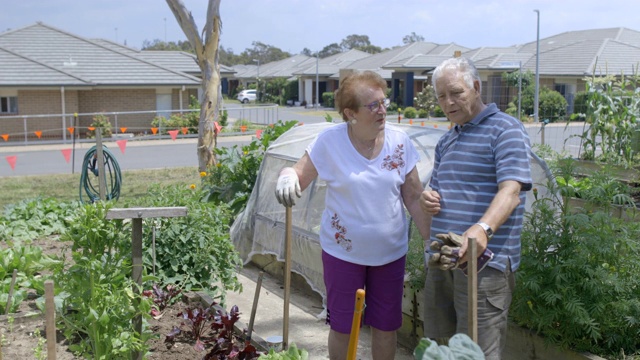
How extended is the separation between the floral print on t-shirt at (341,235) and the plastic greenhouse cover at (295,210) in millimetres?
1752

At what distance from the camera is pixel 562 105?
33.6 meters

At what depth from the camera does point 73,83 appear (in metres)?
26.0

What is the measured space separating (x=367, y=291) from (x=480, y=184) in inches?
35.6

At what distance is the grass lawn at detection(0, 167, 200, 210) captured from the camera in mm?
12297

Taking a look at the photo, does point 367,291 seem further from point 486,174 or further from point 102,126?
point 102,126

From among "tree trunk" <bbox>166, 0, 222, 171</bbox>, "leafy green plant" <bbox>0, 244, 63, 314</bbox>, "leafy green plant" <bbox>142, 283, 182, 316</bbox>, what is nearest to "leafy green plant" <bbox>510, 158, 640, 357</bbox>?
"leafy green plant" <bbox>142, 283, 182, 316</bbox>

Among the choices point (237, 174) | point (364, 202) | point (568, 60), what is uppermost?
point (568, 60)

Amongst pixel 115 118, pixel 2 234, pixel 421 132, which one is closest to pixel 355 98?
pixel 421 132

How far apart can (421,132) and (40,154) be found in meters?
17.7

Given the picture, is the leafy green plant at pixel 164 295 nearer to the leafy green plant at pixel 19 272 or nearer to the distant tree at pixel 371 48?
the leafy green plant at pixel 19 272

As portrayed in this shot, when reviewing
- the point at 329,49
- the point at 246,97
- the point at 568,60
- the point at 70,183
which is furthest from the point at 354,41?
the point at 70,183

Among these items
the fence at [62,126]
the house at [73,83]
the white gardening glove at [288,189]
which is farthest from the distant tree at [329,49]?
the white gardening glove at [288,189]

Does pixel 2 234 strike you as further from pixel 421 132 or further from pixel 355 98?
pixel 355 98

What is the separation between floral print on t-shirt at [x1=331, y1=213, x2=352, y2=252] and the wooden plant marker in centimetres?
109
